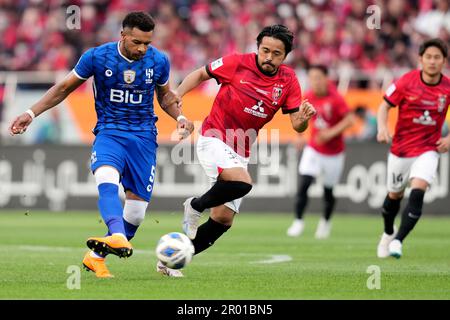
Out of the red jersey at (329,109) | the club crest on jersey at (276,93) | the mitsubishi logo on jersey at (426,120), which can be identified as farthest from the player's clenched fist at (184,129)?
the red jersey at (329,109)

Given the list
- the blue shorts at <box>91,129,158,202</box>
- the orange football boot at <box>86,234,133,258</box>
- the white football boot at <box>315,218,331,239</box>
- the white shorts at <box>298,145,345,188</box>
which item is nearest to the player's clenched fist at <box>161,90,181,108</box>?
the blue shorts at <box>91,129,158,202</box>

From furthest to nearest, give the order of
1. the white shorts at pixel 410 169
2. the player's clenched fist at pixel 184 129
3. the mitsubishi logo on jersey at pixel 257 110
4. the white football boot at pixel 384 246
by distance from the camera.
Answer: the white football boot at pixel 384 246, the white shorts at pixel 410 169, the mitsubishi logo on jersey at pixel 257 110, the player's clenched fist at pixel 184 129

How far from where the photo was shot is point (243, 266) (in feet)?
35.3

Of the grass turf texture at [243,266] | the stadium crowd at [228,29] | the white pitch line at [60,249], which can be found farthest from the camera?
the stadium crowd at [228,29]

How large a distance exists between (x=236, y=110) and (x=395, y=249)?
10.2 feet

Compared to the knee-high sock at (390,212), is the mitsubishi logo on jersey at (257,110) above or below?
above

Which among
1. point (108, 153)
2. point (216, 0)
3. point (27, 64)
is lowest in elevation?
point (108, 153)

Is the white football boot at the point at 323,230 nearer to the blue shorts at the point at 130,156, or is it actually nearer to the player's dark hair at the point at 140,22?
the blue shorts at the point at 130,156

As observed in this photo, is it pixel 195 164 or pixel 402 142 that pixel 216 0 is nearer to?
pixel 195 164

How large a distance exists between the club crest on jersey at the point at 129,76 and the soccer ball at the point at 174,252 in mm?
1546

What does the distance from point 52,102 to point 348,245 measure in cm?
625

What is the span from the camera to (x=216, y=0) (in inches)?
1009

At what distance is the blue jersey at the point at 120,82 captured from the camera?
9328 millimetres
